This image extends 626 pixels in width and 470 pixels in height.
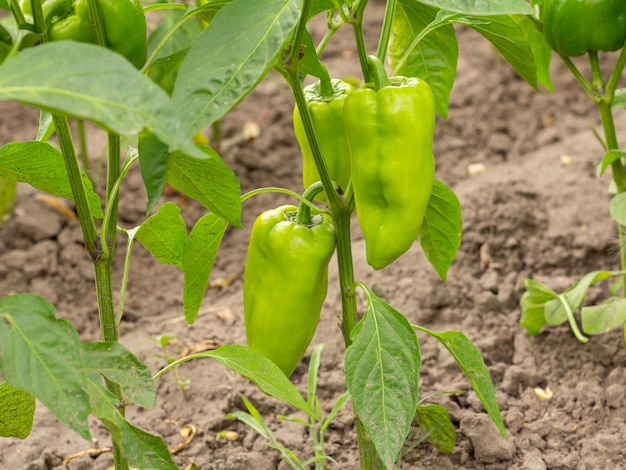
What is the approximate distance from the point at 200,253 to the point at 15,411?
0.38 meters

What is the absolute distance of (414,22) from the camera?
4.92 ft

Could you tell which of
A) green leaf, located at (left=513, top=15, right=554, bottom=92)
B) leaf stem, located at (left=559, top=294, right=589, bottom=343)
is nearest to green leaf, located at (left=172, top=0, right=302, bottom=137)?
green leaf, located at (left=513, top=15, right=554, bottom=92)

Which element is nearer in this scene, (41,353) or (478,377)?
(41,353)

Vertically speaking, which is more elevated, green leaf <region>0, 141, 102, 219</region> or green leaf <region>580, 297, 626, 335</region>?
green leaf <region>0, 141, 102, 219</region>

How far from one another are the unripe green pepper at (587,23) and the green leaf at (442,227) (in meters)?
0.48

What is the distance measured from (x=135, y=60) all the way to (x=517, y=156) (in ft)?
6.73

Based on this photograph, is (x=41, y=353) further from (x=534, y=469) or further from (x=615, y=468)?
(x=615, y=468)

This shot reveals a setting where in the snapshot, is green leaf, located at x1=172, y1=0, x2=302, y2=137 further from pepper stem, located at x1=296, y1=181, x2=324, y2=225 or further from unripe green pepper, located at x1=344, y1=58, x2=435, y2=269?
pepper stem, located at x1=296, y1=181, x2=324, y2=225

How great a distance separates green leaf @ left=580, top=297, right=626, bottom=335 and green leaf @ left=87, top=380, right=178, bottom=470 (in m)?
1.04

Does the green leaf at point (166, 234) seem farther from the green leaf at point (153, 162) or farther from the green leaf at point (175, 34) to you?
the green leaf at point (175, 34)

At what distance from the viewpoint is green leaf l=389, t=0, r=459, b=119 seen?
148 centimetres

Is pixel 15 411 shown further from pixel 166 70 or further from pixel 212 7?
pixel 212 7

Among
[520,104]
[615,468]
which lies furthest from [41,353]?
[520,104]

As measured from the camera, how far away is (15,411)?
1317 mm
